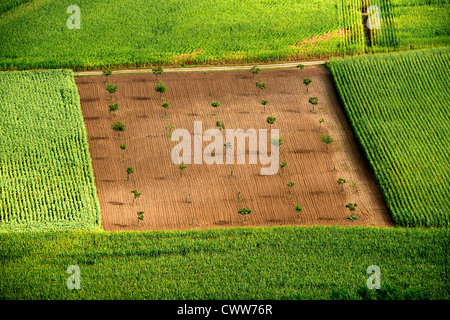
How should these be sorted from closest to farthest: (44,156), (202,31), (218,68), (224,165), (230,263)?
(230,263)
(44,156)
(224,165)
(218,68)
(202,31)

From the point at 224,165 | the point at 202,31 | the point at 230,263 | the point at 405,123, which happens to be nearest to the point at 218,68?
the point at 202,31

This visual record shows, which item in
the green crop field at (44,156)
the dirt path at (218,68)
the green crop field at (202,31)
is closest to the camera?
the green crop field at (44,156)

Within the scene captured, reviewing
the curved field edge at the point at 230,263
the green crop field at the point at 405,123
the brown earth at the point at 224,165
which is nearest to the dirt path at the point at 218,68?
the brown earth at the point at 224,165

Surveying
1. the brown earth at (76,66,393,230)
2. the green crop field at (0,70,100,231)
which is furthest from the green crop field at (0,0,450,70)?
the green crop field at (0,70,100,231)

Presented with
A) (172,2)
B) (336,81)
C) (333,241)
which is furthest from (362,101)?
(172,2)

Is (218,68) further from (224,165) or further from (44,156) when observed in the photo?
(44,156)

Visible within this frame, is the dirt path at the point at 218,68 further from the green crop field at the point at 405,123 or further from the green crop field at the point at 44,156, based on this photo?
the green crop field at the point at 405,123
